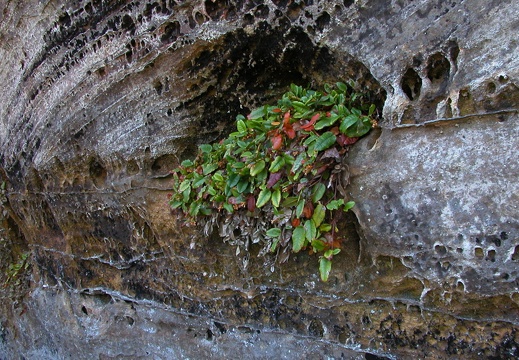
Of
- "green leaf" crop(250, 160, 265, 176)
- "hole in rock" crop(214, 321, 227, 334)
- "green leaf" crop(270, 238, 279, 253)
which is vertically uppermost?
"green leaf" crop(250, 160, 265, 176)

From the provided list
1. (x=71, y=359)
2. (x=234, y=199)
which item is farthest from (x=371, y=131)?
(x=71, y=359)

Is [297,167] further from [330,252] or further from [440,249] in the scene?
[440,249]

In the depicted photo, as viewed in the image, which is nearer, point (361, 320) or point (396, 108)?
point (396, 108)

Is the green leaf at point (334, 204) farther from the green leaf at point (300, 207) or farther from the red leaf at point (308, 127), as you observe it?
the red leaf at point (308, 127)

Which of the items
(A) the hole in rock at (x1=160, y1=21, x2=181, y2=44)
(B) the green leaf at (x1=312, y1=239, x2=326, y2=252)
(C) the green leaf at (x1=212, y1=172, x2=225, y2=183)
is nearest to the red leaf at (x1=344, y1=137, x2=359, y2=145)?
(B) the green leaf at (x1=312, y1=239, x2=326, y2=252)

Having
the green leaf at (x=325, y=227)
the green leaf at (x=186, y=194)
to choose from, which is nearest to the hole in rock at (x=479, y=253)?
the green leaf at (x=325, y=227)

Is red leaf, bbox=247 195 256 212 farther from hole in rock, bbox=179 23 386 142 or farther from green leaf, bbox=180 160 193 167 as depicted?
hole in rock, bbox=179 23 386 142

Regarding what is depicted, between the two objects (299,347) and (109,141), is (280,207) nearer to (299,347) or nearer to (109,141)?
(299,347)
